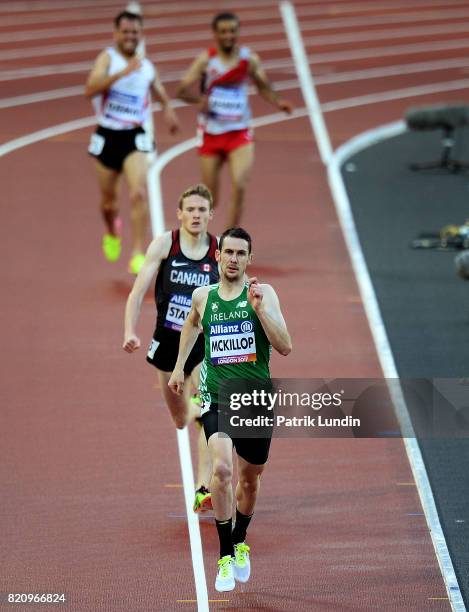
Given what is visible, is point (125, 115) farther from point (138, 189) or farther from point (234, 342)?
point (234, 342)

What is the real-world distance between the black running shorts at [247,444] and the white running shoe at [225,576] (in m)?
0.52

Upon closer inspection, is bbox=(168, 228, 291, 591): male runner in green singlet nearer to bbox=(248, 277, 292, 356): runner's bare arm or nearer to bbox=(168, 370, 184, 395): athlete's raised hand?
bbox=(248, 277, 292, 356): runner's bare arm

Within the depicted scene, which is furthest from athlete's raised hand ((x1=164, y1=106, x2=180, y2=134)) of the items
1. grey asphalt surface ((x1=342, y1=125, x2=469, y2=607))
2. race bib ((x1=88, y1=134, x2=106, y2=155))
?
grey asphalt surface ((x1=342, y1=125, x2=469, y2=607))

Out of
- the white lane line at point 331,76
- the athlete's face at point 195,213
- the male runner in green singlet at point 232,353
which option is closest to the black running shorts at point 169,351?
the athlete's face at point 195,213

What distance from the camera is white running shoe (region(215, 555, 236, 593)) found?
7273mm

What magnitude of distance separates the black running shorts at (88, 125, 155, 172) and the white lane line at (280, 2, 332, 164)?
17.0ft

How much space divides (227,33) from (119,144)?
148 cm

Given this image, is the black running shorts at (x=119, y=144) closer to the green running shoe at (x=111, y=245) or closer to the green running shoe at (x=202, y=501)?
the green running shoe at (x=111, y=245)

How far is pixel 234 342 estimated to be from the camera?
7289 millimetres

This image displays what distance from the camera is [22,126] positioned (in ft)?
62.2

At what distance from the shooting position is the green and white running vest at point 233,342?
7.30 meters

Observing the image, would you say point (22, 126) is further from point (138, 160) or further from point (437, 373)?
point (437, 373)

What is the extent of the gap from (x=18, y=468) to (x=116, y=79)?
491 cm

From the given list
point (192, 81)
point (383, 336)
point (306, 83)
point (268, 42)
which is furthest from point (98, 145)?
point (268, 42)
